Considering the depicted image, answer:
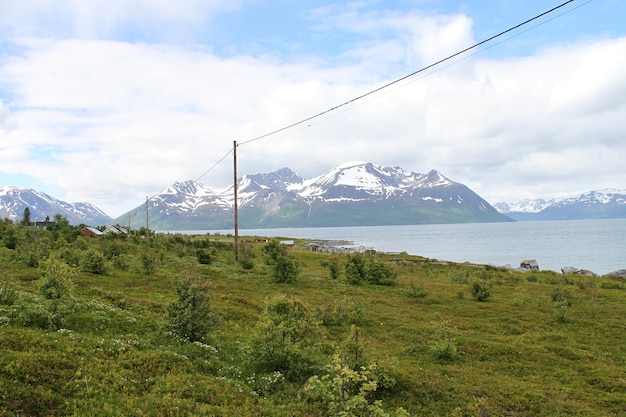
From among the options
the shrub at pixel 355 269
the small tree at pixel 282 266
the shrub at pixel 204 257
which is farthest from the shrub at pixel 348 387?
the shrub at pixel 204 257

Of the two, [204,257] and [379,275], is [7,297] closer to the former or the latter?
[204,257]

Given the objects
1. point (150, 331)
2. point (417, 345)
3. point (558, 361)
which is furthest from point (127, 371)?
point (558, 361)

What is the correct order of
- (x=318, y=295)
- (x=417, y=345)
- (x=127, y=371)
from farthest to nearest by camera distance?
(x=318, y=295) < (x=417, y=345) < (x=127, y=371)

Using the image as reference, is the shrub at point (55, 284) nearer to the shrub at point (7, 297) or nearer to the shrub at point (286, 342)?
the shrub at point (7, 297)

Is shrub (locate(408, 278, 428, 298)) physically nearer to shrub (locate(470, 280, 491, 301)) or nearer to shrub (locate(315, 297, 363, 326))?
shrub (locate(470, 280, 491, 301))

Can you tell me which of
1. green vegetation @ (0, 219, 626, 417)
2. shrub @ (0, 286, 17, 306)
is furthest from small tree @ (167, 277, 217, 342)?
shrub @ (0, 286, 17, 306)

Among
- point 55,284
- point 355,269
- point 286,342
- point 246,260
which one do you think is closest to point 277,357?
point 286,342

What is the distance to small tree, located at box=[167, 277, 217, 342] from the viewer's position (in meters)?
12.3

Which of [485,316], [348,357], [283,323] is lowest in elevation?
[485,316]

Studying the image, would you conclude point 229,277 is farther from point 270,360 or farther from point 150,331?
point 270,360

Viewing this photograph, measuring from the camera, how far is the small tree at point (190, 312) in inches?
485

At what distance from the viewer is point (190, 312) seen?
1233 cm

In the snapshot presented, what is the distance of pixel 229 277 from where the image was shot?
29.8m

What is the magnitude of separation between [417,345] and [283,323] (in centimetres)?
635
